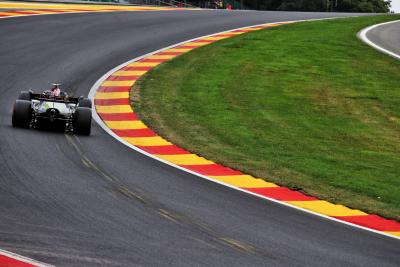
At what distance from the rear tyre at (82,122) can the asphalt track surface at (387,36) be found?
17.1 m

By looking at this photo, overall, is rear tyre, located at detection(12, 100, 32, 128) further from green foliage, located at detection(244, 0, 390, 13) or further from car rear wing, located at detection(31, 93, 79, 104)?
green foliage, located at detection(244, 0, 390, 13)

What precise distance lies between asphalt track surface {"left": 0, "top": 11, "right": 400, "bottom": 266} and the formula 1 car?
304 millimetres

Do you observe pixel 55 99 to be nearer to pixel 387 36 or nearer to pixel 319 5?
pixel 387 36

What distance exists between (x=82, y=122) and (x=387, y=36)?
21.2 metres

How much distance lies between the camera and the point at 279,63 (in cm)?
2869

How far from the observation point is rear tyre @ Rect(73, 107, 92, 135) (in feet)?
58.6

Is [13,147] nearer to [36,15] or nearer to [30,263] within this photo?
[30,263]

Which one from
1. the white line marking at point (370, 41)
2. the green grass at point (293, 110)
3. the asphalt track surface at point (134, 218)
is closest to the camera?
the asphalt track surface at point (134, 218)

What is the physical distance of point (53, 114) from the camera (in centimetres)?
1802

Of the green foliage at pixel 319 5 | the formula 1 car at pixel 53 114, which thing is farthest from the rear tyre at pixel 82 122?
the green foliage at pixel 319 5

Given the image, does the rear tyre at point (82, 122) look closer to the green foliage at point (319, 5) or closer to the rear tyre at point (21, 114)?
the rear tyre at point (21, 114)

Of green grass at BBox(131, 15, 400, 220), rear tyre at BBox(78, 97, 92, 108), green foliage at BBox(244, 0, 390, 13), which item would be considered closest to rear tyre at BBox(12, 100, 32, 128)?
rear tyre at BBox(78, 97, 92, 108)

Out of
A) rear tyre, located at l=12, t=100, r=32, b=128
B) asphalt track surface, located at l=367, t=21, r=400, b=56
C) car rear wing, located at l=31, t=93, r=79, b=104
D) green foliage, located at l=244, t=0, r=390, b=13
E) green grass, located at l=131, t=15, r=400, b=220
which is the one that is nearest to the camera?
green grass, located at l=131, t=15, r=400, b=220

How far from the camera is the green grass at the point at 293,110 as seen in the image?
1634 cm
